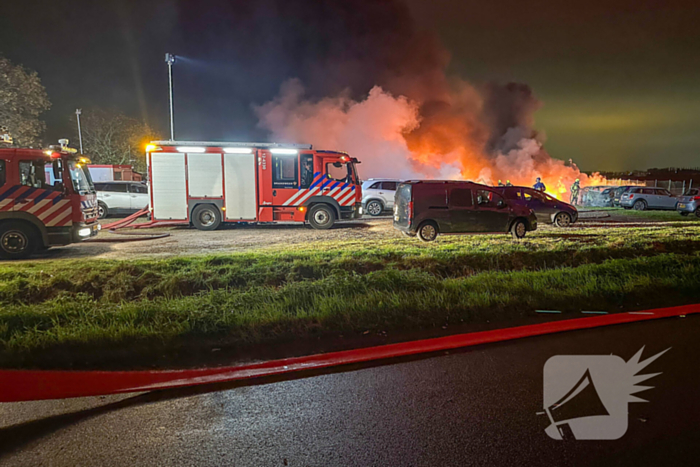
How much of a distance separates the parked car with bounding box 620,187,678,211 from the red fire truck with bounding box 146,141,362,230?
16.8 meters

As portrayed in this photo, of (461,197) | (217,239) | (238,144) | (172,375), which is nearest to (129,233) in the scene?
(217,239)

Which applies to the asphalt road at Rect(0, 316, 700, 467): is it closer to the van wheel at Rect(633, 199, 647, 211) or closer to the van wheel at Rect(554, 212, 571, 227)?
the van wheel at Rect(554, 212, 571, 227)

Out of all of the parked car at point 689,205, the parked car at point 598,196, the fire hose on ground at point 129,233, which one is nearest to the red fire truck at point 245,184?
the fire hose on ground at point 129,233

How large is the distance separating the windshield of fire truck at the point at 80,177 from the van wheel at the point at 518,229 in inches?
Answer: 407

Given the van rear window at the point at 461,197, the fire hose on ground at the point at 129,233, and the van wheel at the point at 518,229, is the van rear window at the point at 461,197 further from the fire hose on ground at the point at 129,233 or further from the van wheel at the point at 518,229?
the fire hose on ground at the point at 129,233

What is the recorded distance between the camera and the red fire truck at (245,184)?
45.7 feet

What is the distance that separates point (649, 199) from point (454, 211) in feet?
56.5

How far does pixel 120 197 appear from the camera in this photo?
57.2 feet

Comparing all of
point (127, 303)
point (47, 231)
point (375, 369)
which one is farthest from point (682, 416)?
point (47, 231)

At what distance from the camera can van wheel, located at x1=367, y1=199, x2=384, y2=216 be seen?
61.6ft

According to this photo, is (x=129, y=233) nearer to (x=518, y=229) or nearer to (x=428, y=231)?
(x=428, y=231)

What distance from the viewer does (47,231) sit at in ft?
30.4

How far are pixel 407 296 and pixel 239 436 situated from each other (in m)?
3.31

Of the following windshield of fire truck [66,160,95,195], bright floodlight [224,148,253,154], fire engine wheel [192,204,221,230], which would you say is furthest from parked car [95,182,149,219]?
windshield of fire truck [66,160,95,195]
